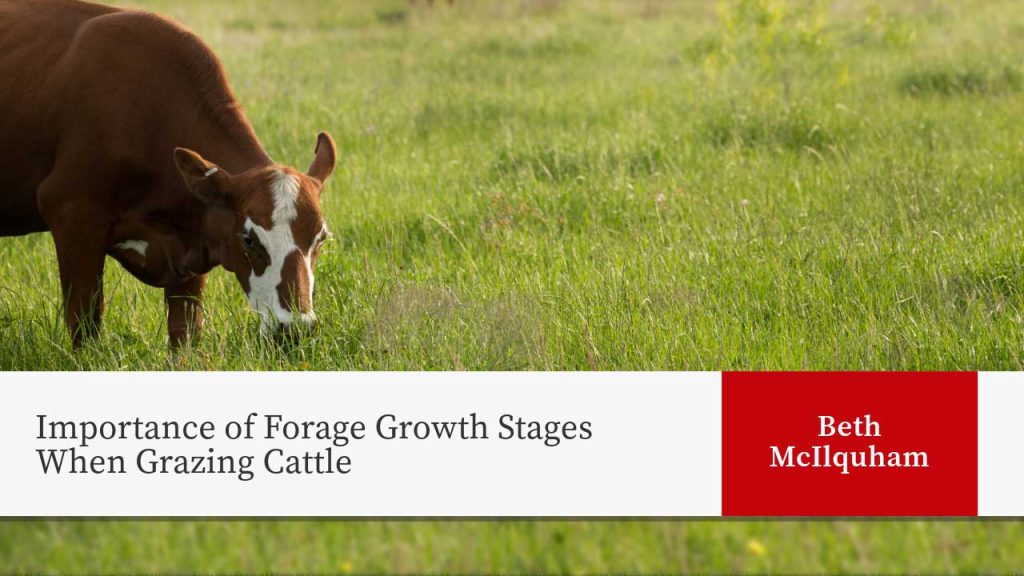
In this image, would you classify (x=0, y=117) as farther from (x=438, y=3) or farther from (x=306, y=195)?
(x=438, y=3)

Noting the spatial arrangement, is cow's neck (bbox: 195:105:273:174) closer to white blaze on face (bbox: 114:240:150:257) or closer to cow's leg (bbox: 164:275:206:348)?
white blaze on face (bbox: 114:240:150:257)

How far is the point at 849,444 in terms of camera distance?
3.66m

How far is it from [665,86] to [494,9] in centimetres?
1068

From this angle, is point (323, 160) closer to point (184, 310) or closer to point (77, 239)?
point (184, 310)

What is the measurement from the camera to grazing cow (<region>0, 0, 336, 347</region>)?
16.9ft

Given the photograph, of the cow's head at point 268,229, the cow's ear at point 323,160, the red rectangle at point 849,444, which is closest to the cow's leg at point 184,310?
the cow's head at point 268,229

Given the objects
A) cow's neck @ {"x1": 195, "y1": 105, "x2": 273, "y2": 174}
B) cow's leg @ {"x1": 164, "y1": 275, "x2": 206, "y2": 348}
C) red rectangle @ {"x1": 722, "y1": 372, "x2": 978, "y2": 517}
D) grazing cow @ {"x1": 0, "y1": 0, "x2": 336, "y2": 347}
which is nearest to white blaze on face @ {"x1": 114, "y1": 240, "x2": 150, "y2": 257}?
grazing cow @ {"x1": 0, "y1": 0, "x2": 336, "y2": 347}

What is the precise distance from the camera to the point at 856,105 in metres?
10.0

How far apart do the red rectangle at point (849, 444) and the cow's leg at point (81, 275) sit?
2867mm

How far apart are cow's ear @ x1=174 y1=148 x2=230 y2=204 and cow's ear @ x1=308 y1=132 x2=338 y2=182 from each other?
0.40 metres

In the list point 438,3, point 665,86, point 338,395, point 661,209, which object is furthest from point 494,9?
point 338,395

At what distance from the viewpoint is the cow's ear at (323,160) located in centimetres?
510

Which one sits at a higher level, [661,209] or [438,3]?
[438,3]

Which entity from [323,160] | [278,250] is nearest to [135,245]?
[323,160]
